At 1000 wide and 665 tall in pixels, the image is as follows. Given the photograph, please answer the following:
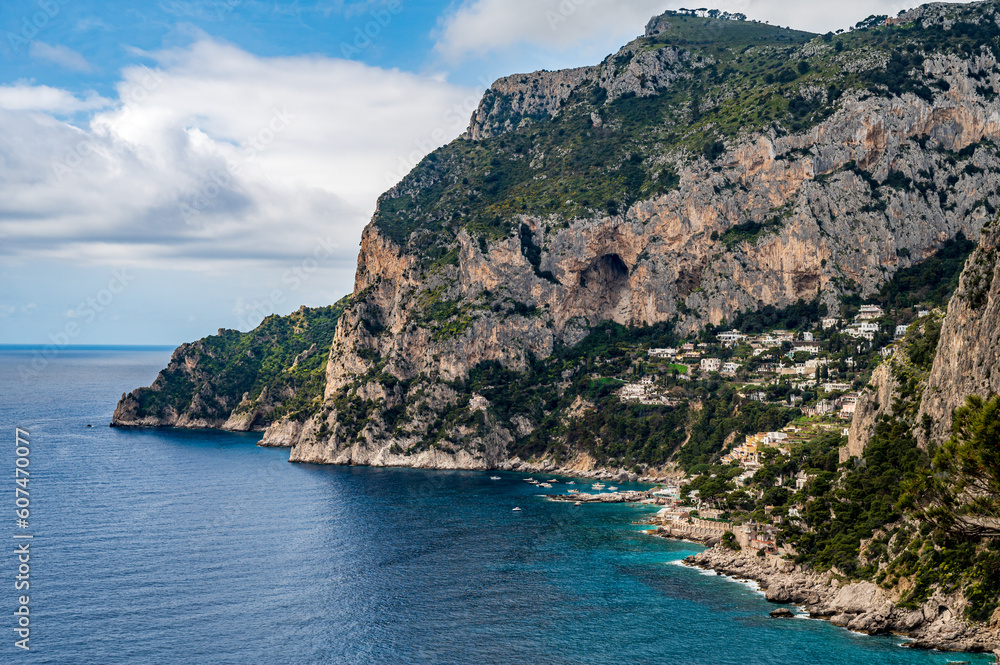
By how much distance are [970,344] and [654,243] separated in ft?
309

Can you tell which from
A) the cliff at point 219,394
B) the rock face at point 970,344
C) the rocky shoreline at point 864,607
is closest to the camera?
the rocky shoreline at point 864,607

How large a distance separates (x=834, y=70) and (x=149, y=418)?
15205cm

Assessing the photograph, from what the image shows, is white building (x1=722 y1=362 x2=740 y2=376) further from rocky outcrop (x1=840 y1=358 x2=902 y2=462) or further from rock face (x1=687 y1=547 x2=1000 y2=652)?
rock face (x1=687 y1=547 x2=1000 y2=652)

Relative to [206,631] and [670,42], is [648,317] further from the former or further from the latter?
[206,631]

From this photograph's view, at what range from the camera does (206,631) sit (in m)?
54.8

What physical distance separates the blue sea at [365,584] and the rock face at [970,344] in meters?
16.3

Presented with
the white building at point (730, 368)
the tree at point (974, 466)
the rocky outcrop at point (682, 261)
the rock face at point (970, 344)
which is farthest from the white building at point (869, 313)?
the tree at point (974, 466)

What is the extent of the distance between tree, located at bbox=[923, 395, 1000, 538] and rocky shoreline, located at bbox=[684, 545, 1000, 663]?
1492cm

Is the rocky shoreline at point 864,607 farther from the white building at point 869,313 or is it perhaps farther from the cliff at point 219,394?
the cliff at point 219,394

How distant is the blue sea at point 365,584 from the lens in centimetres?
5141

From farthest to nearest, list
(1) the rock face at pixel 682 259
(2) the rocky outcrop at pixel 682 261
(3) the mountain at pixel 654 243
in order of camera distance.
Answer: (1) the rock face at pixel 682 259
(2) the rocky outcrop at pixel 682 261
(3) the mountain at pixel 654 243

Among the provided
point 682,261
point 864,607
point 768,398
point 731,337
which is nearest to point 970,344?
point 864,607

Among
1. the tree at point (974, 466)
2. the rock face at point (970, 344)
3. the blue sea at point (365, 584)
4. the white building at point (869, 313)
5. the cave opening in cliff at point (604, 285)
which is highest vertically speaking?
the cave opening in cliff at point (604, 285)

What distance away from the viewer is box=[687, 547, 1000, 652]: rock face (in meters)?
48.8
